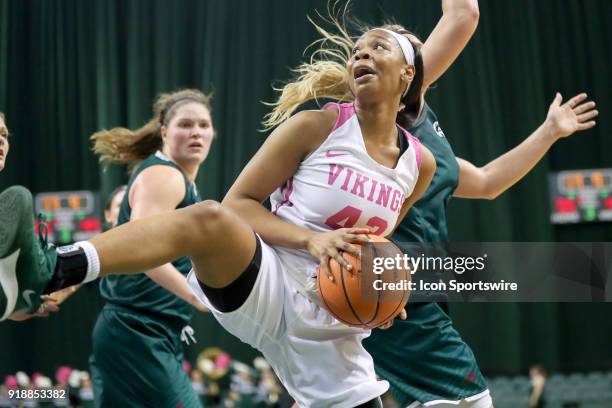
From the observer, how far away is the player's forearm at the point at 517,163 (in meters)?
3.77

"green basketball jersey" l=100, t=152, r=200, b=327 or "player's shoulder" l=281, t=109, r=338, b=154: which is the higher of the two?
"player's shoulder" l=281, t=109, r=338, b=154

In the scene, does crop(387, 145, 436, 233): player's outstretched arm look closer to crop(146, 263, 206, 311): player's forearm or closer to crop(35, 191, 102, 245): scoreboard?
crop(146, 263, 206, 311): player's forearm

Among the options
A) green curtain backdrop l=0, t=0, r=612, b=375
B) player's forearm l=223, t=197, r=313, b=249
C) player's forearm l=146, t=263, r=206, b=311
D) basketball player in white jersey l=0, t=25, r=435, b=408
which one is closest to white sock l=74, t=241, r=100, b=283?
basketball player in white jersey l=0, t=25, r=435, b=408

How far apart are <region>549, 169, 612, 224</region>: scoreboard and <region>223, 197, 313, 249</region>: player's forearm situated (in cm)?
814

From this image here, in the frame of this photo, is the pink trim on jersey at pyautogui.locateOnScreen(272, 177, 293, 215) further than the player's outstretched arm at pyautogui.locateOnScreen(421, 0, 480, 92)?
No

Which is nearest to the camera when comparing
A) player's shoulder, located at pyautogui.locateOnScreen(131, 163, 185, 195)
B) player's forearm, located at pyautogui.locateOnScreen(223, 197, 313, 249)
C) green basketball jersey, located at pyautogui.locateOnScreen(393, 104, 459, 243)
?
player's forearm, located at pyautogui.locateOnScreen(223, 197, 313, 249)

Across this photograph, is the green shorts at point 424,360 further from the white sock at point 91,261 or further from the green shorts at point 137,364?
the white sock at point 91,261

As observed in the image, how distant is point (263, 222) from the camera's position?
111 inches

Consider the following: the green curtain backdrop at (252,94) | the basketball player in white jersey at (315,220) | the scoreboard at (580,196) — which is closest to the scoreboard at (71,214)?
the green curtain backdrop at (252,94)

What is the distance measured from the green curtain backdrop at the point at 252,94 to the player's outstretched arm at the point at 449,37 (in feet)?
23.1

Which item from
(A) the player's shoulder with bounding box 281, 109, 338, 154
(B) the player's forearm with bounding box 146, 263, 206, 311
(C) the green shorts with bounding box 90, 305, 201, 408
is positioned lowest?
(C) the green shorts with bounding box 90, 305, 201, 408

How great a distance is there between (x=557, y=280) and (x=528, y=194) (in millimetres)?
7098

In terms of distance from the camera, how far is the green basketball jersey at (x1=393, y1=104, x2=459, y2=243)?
341cm

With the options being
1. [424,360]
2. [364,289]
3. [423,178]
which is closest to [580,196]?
[424,360]
